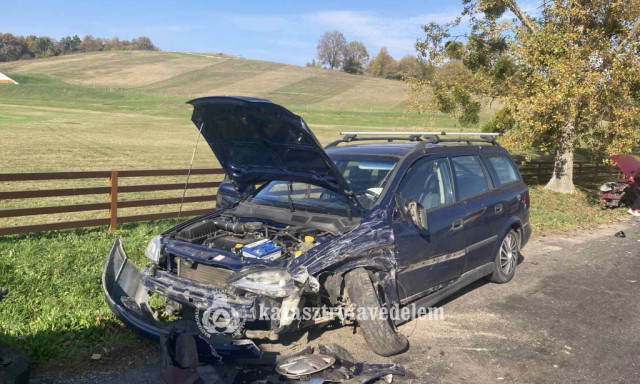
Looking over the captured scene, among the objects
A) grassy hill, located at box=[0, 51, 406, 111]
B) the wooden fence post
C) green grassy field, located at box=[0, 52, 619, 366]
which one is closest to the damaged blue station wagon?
green grassy field, located at box=[0, 52, 619, 366]

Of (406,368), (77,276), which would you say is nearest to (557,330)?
(406,368)

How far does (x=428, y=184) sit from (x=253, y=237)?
1.77 metres

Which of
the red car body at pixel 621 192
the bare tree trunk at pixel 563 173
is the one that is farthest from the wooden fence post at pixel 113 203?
the bare tree trunk at pixel 563 173

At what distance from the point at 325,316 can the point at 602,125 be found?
13.6 metres

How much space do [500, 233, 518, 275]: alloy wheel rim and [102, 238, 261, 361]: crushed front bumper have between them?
3655mm

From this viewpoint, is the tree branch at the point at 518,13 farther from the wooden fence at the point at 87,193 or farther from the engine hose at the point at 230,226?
the engine hose at the point at 230,226

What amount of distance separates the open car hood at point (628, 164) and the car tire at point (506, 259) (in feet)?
22.0

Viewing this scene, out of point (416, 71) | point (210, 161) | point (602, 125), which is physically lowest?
point (210, 161)

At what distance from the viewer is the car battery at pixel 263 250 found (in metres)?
4.10

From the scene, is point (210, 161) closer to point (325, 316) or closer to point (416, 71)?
point (416, 71)

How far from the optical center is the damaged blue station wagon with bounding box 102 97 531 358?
Answer: 3.85 m

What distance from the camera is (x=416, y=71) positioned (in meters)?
18.2

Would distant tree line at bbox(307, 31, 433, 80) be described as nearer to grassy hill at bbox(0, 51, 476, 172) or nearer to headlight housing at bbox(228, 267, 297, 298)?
grassy hill at bbox(0, 51, 476, 172)

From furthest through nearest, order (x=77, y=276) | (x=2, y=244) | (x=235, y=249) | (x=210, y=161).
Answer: (x=210, y=161) → (x=2, y=244) → (x=77, y=276) → (x=235, y=249)
